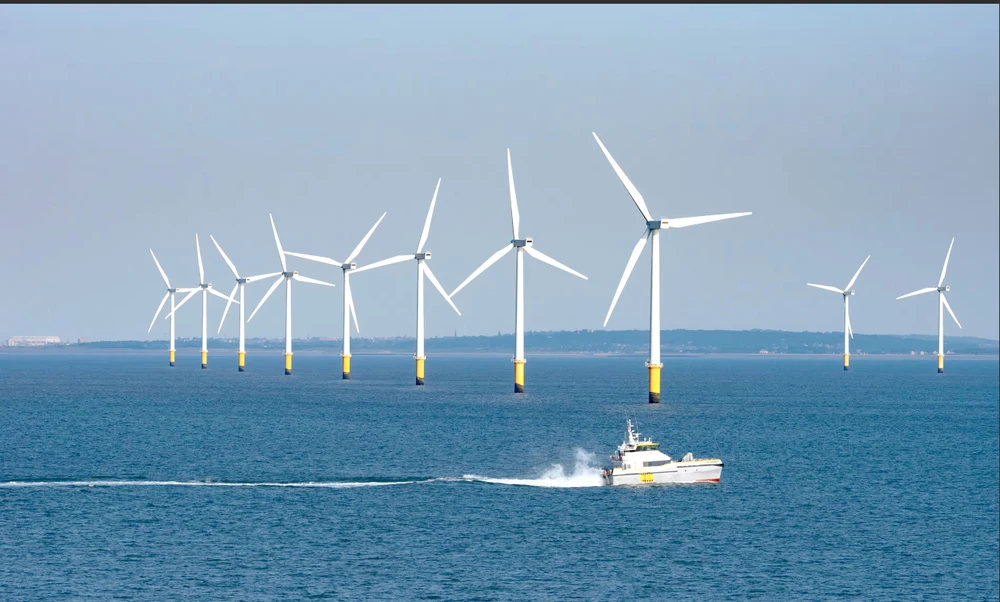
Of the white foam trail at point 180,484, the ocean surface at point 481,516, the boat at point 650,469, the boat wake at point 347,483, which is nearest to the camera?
the ocean surface at point 481,516

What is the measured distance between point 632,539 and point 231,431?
256 feet

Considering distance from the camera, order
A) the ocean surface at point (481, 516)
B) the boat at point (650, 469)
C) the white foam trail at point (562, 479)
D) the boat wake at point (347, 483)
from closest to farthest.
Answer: the ocean surface at point (481, 516) < the boat wake at point (347, 483) < the boat at point (650, 469) < the white foam trail at point (562, 479)

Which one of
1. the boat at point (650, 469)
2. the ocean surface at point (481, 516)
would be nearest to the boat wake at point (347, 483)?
the ocean surface at point (481, 516)

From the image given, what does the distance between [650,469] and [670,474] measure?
6.16 feet

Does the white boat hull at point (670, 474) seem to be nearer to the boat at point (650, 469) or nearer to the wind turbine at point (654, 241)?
the boat at point (650, 469)

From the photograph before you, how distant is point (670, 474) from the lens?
9825 centimetres

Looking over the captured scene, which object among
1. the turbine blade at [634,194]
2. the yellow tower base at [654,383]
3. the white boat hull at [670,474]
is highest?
the turbine blade at [634,194]

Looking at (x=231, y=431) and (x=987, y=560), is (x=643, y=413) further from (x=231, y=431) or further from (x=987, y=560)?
(x=987, y=560)

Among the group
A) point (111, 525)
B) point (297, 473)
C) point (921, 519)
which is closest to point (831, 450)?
point (921, 519)

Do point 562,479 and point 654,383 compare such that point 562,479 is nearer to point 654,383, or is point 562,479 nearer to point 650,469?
point 650,469

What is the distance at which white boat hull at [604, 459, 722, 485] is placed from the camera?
9738 centimetres

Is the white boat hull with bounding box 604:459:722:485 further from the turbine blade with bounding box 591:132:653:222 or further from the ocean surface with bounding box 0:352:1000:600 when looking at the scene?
the turbine blade with bounding box 591:132:653:222

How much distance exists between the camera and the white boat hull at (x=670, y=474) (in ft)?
319

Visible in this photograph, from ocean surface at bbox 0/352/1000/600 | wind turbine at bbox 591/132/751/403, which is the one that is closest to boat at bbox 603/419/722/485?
ocean surface at bbox 0/352/1000/600
